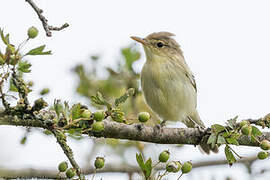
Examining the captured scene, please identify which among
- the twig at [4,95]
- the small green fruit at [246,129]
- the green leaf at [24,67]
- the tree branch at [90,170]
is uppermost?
the green leaf at [24,67]

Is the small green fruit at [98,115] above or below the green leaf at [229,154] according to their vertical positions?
above

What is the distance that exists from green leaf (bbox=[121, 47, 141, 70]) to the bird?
0.70 m

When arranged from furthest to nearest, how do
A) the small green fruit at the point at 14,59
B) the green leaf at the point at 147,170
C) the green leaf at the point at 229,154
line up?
the green leaf at the point at 229,154
the green leaf at the point at 147,170
the small green fruit at the point at 14,59

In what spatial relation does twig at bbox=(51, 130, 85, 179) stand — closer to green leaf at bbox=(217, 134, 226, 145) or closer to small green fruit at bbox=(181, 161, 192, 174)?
small green fruit at bbox=(181, 161, 192, 174)

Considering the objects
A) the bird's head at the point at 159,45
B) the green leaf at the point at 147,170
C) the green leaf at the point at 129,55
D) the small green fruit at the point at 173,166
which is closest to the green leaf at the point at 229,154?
the small green fruit at the point at 173,166

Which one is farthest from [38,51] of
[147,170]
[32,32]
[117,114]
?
[147,170]

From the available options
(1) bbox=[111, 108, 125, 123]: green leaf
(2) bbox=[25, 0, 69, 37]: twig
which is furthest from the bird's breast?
(2) bbox=[25, 0, 69, 37]: twig

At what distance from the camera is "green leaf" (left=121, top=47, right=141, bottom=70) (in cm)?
477

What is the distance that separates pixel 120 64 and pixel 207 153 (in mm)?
1826

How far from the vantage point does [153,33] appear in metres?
6.28

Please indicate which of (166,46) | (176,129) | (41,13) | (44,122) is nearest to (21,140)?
(44,122)

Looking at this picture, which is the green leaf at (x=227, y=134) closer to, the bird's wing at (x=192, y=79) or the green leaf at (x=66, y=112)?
the green leaf at (x=66, y=112)

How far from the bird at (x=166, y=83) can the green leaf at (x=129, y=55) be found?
697mm

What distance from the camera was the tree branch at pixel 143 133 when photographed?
254 centimetres
